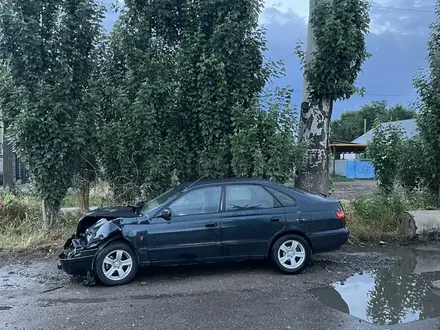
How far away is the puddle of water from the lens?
18.0ft

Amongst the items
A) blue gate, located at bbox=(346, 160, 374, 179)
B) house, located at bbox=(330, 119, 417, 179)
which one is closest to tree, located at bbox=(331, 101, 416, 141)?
house, located at bbox=(330, 119, 417, 179)

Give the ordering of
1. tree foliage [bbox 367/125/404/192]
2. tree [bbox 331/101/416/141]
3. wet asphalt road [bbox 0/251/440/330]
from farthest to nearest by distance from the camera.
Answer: tree [bbox 331/101/416/141], tree foliage [bbox 367/125/404/192], wet asphalt road [bbox 0/251/440/330]

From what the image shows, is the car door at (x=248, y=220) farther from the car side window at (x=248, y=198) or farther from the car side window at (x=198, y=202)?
the car side window at (x=198, y=202)

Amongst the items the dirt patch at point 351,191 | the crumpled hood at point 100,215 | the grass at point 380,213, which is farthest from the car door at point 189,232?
the dirt patch at point 351,191

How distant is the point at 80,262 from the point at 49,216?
3.63m

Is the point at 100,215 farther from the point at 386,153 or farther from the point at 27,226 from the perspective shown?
the point at 386,153

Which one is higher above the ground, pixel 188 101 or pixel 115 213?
pixel 188 101

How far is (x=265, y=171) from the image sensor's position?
9.03 m

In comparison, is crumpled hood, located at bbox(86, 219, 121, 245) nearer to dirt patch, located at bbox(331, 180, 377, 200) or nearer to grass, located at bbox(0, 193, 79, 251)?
grass, located at bbox(0, 193, 79, 251)

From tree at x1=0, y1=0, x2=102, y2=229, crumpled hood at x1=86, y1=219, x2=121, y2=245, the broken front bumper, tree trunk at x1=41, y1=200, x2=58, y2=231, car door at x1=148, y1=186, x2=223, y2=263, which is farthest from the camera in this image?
tree trunk at x1=41, y1=200, x2=58, y2=231

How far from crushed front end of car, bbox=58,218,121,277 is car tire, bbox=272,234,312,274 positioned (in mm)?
2435

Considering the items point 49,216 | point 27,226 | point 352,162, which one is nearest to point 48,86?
point 49,216

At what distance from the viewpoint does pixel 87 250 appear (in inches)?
252

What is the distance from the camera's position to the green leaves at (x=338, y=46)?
30.8 ft
